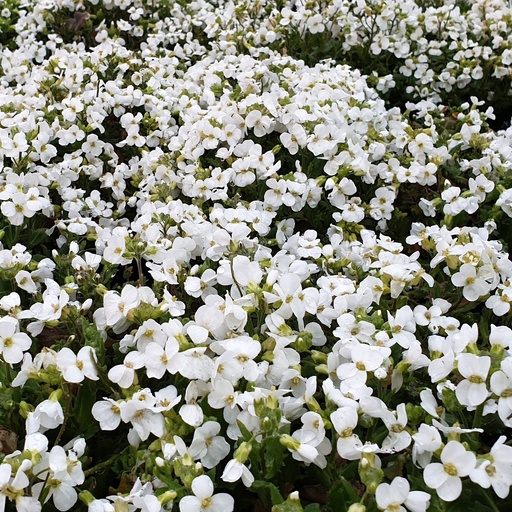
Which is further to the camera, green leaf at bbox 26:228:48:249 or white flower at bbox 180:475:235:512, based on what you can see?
green leaf at bbox 26:228:48:249

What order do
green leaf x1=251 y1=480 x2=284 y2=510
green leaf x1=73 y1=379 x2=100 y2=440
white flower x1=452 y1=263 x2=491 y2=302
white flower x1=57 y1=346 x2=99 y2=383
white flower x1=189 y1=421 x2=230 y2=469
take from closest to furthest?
1. green leaf x1=251 y1=480 x2=284 y2=510
2. white flower x1=189 y1=421 x2=230 y2=469
3. white flower x1=57 y1=346 x2=99 y2=383
4. green leaf x1=73 y1=379 x2=100 y2=440
5. white flower x1=452 y1=263 x2=491 y2=302

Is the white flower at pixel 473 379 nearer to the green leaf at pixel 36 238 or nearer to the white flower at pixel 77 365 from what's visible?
the white flower at pixel 77 365

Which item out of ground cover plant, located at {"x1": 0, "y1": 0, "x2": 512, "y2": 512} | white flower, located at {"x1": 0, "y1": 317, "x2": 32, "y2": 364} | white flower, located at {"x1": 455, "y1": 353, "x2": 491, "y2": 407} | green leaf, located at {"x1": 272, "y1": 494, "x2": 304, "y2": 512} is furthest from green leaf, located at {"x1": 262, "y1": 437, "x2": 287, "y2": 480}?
white flower, located at {"x1": 0, "y1": 317, "x2": 32, "y2": 364}

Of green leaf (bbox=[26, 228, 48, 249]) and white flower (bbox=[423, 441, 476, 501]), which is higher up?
white flower (bbox=[423, 441, 476, 501])

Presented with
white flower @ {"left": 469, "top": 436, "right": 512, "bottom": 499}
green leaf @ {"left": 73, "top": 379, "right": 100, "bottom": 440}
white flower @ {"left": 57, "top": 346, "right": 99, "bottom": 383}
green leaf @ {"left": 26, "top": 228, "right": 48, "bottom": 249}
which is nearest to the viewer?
white flower @ {"left": 469, "top": 436, "right": 512, "bottom": 499}

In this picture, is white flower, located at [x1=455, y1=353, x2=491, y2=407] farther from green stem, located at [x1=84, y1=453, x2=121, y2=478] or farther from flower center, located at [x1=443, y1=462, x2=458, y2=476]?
green stem, located at [x1=84, y1=453, x2=121, y2=478]

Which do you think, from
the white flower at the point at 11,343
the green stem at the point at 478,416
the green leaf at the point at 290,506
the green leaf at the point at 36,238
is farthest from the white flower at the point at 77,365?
the green leaf at the point at 36,238

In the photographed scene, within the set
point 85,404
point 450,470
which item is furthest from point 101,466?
point 450,470
